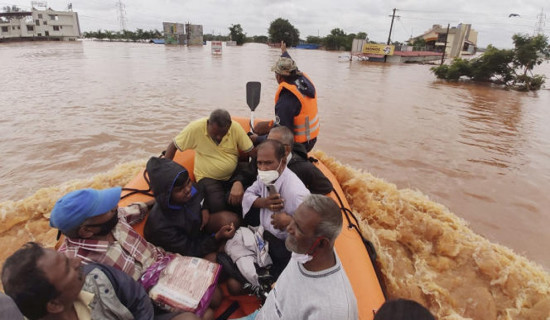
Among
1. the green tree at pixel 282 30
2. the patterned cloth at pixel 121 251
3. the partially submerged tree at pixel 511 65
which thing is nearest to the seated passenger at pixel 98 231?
the patterned cloth at pixel 121 251

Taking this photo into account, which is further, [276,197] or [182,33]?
[182,33]

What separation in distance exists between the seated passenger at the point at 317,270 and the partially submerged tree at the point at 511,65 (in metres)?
19.6

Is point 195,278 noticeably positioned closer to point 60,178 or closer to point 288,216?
point 288,216

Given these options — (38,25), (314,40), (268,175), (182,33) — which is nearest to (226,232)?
(268,175)

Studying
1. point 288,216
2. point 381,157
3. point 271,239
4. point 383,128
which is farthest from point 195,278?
point 383,128

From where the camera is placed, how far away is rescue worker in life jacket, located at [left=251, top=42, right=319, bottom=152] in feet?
9.12

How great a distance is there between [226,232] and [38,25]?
5458cm

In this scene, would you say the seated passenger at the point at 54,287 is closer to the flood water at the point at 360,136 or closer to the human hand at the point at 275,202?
the human hand at the point at 275,202

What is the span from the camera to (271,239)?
1.93 metres

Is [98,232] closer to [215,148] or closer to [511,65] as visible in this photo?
[215,148]

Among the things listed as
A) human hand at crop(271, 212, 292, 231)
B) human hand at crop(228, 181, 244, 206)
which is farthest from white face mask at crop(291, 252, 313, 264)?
human hand at crop(228, 181, 244, 206)

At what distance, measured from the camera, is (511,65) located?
57.2ft

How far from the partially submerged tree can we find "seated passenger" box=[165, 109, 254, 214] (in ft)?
61.8

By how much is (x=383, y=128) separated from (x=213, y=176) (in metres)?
6.25
